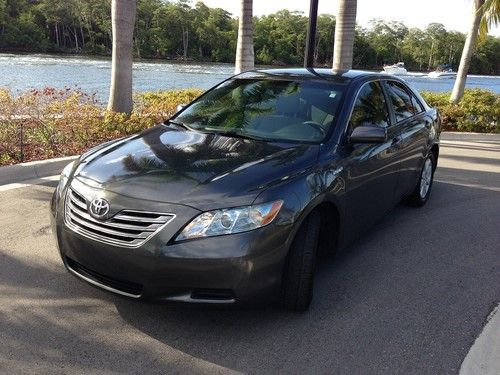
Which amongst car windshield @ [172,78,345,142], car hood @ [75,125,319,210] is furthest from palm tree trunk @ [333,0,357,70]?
car hood @ [75,125,319,210]

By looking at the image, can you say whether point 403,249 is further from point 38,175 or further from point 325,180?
point 38,175

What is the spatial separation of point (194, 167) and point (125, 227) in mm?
615

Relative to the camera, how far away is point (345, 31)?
1025 centimetres

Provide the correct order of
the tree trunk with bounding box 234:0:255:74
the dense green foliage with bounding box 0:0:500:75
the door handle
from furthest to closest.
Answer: the dense green foliage with bounding box 0:0:500:75 → the tree trunk with bounding box 234:0:255:74 → the door handle

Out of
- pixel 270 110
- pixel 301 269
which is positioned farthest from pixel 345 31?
pixel 301 269

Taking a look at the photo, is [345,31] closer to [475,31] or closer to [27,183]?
[475,31]

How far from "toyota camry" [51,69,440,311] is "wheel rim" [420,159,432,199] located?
154cm

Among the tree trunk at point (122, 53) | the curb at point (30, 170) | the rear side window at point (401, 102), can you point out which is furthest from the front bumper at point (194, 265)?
the tree trunk at point (122, 53)

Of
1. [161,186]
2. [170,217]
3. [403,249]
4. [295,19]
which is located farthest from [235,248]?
[295,19]

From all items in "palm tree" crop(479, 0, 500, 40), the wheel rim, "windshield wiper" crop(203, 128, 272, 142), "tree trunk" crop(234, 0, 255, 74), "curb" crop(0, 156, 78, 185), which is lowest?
"curb" crop(0, 156, 78, 185)

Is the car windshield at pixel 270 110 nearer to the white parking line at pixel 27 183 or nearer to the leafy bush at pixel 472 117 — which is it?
the white parking line at pixel 27 183

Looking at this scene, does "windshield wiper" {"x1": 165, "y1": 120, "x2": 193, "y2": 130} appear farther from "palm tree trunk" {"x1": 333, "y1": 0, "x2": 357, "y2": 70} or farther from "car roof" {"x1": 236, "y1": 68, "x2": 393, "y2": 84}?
"palm tree trunk" {"x1": 333, "y1": 0, "x2": 357, "y2": 70}

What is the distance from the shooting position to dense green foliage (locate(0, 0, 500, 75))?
71.1 m

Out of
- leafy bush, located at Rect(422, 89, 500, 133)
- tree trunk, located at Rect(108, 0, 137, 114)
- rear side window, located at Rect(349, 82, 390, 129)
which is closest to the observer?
rear side window, located at Rect(349, 82, 390, 129)
